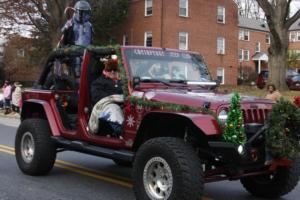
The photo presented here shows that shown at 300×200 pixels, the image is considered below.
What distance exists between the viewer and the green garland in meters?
5.39

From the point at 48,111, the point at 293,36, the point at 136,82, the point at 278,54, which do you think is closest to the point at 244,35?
the point at 293,36

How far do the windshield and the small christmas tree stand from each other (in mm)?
1650

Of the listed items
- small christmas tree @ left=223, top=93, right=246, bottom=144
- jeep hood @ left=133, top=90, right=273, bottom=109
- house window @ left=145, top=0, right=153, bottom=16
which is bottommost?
small christmas tree @ left=223, top=93, right=246, bottom=144

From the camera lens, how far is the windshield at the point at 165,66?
271 inches

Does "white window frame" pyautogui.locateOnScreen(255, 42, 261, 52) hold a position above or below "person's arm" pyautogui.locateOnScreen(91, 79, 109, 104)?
above

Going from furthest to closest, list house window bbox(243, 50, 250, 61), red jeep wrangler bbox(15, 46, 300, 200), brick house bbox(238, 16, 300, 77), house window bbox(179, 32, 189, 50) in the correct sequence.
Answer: house window bbox(243, 50, 250, 61) → brick house bbox(238, 16, 300, 77) → house window bbox(179, 32, 189, 50) → red jeep wrangler bbox(15, 46, 300, 200)

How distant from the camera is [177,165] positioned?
17.7 ft

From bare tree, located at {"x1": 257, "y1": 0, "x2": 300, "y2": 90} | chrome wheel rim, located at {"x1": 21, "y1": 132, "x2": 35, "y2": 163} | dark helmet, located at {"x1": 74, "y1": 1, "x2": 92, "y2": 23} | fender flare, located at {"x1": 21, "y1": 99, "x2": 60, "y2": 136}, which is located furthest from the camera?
bare tree, located at {"x1": 257, "y1": 0, "x2": 300, "y2": 90}

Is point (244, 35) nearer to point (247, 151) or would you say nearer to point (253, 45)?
point (253, 45)

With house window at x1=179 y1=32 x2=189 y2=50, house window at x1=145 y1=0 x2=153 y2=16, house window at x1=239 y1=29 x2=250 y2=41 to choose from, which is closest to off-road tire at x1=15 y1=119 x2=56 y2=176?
house window at x1=145 y1=0 x2=153 y2=16

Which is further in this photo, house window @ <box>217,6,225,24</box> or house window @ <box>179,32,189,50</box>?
house window @ <box>217,6,225,24</box>

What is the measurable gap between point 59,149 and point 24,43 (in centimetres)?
3610

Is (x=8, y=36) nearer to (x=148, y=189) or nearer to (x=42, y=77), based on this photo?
(x=42, y=77)

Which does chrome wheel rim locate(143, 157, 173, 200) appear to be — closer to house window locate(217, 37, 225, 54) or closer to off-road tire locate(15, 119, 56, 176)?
off-road tire locate(15, 119, 56, 176)
